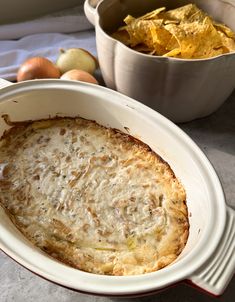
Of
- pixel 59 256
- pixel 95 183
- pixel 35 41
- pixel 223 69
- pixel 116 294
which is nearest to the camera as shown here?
pixel 116 294

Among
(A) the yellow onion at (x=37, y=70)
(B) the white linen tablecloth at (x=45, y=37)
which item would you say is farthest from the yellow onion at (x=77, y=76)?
(B) the white linen tablecloth at (x=45, y=37)

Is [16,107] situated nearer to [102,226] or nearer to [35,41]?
[102,226]

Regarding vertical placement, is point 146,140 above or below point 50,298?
above

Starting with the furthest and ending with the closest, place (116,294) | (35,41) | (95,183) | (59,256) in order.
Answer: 1. (35,41)
2. (95,183)
3. (59,256)
4. (116,294)

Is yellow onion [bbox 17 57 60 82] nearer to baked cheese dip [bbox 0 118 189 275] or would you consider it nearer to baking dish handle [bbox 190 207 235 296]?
baked cheese dip [bbox 0 118 189 275]

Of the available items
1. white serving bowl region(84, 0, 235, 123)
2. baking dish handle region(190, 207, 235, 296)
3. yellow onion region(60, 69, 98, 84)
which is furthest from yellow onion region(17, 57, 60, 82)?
baking dish handle region(190, 207, 235, 296)

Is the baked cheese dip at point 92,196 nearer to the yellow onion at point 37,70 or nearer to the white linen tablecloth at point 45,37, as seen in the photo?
the yellow onion at point 37,70

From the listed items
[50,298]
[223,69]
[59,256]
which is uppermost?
[223,69]

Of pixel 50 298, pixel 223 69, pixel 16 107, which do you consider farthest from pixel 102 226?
pixel 223 69
